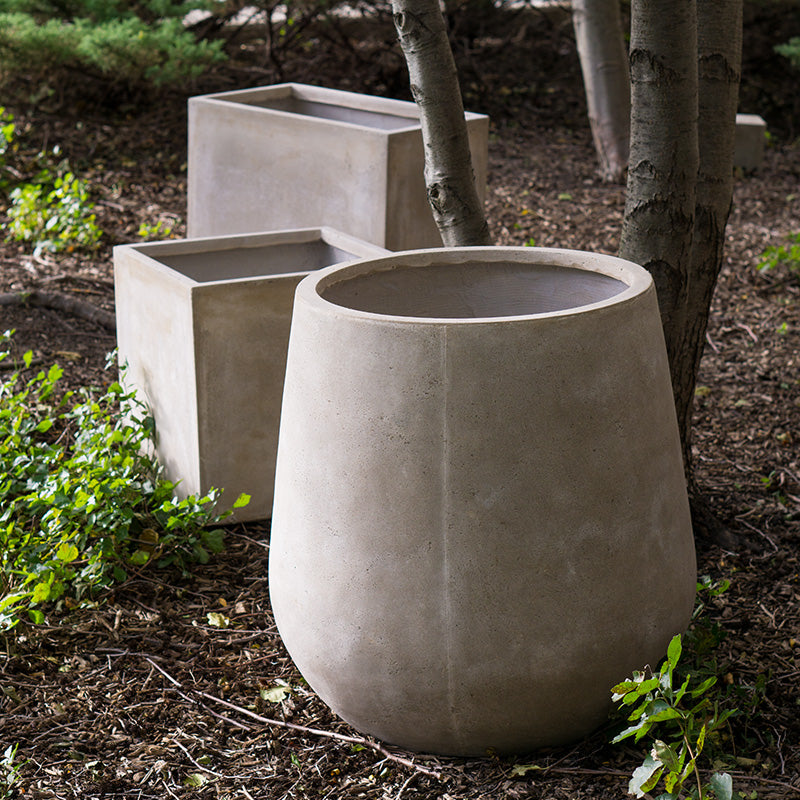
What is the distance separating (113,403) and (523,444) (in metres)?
2.23

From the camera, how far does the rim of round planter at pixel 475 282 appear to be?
226 cm

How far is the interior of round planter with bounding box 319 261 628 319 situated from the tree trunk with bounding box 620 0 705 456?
17.1 inches

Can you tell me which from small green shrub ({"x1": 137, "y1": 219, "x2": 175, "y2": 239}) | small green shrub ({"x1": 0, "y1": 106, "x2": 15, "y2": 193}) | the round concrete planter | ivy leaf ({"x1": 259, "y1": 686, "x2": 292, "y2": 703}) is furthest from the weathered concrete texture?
ivy leaf ({"x1": 259, "y1": 686, "x2": 292, "y2": 703})

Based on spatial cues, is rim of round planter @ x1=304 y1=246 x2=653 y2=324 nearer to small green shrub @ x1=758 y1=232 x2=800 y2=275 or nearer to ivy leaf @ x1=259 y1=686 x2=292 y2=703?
ivy leaf @ x1=259 y1=686 x2=292 y2=703

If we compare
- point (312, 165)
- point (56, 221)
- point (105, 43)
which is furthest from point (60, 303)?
point (105, 43)

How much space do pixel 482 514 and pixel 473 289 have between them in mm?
693

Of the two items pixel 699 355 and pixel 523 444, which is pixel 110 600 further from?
pixel 699 355

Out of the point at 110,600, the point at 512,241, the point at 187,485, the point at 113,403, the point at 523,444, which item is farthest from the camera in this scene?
the point at 512,241

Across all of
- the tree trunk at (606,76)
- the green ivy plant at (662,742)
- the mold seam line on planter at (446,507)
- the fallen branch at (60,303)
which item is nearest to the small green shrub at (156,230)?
the fallen branch at (60,303)

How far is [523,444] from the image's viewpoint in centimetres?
182

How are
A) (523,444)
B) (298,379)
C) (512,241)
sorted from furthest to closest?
(512,241) < (298,379) < (523,444)

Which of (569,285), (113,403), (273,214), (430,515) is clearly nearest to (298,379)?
(430,515)

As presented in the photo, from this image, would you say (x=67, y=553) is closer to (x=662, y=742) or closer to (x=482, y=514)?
(x=482, y=514)

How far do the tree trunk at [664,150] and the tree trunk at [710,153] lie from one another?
0.42 ft
